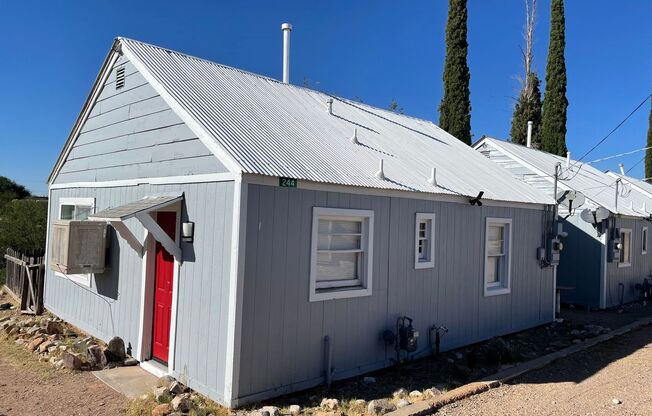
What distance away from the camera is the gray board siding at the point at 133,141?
6.98 metres

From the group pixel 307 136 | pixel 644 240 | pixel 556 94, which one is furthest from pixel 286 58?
Result: pixel 556 94

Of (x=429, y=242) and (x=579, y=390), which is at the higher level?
(x=429, y=242)

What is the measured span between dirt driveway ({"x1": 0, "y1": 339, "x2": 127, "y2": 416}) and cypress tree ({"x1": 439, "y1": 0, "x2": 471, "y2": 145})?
19499mm

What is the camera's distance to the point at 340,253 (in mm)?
7164

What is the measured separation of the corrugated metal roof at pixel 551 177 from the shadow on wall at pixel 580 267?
942mm

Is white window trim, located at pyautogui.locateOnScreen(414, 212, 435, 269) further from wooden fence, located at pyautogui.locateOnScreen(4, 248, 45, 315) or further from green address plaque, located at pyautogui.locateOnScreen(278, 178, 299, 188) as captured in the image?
wooden fence, located at pyautogui.locateOnScreen(4, 248, 45, 315)

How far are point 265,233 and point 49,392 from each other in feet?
11.4

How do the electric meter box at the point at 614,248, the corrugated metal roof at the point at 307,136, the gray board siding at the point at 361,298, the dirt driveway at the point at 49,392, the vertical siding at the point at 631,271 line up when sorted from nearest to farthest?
the dirt driveway at the point at 49,392
the gray board siding at the point at 361,298
the corrugated metal roof at the point at 307,136
the electric meter box at the point at 614,248
the vertical siding at the point at 631,271

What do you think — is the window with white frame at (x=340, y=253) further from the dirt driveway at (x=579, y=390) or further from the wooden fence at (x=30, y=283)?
the wooden fence at (x=30, y=283)

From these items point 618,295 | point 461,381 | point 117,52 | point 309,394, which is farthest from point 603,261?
point 117,52

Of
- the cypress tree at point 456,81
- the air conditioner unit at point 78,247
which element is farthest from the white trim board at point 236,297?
the cypress tree at point 456,81

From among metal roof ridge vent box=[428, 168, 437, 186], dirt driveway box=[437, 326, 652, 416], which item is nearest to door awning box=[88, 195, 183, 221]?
metal roof ridge vent box=[428, 168, 437, 186]

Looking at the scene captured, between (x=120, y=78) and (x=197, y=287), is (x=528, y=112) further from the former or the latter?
(x=197, y=287)

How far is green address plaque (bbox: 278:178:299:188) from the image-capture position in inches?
244
